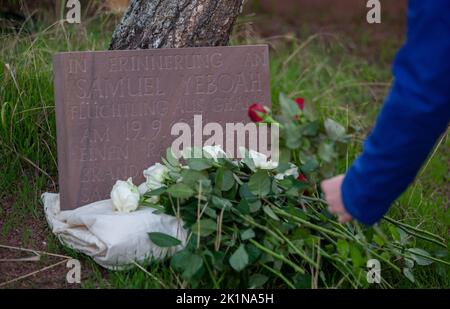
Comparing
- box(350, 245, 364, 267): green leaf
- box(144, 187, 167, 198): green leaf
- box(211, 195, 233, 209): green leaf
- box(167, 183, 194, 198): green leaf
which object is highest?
A: box(167, 183, 194, 198): green leaf

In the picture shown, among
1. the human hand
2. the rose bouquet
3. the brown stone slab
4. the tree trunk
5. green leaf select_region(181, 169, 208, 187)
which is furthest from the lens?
the tree trunk

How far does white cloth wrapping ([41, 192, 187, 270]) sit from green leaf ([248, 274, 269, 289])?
0.91ft

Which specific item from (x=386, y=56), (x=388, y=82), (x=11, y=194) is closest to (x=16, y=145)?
(x=11, y=194)

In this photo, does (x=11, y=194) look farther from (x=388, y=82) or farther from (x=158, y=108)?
(x=388, y=82)

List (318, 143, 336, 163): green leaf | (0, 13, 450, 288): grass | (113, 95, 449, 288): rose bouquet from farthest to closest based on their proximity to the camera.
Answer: (0, 13, 450, 288): grass, (113, 95, 449, 288): rose bouquet, (318, 143, 336, 163): green leaf

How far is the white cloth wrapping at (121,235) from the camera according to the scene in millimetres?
2498

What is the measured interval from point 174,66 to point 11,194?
0.89m

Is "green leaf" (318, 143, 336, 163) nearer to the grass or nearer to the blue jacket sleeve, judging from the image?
the grass

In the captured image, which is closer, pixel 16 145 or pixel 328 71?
pixel 16 145

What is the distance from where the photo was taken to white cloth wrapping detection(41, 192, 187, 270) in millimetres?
2498

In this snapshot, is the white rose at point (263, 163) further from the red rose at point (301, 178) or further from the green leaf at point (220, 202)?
the green leaf at point (220, 202)

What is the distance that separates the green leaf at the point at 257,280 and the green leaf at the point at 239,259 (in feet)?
0.38

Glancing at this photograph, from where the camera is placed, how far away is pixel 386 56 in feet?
18.3

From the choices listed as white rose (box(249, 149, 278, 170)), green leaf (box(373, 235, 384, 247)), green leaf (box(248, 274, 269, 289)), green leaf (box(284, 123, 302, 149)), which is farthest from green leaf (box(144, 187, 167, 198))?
green leaf (box(373, 235, 384, 247))
